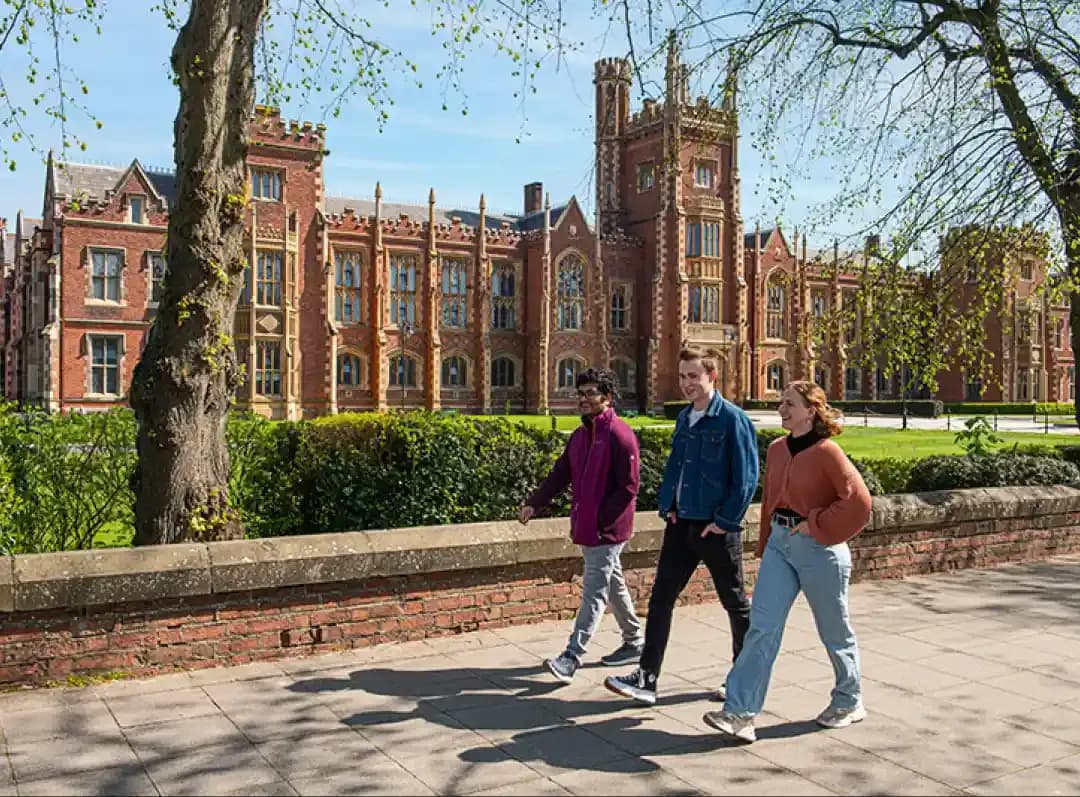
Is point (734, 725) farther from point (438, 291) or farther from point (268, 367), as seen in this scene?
point (438, 291)

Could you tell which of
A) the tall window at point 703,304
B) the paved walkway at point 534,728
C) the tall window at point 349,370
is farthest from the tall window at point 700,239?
the paved walkway at point 534,728

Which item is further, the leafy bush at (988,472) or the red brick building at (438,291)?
the red brick building at (438,291)

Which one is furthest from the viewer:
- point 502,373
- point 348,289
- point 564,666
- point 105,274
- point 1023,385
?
point 1023,385

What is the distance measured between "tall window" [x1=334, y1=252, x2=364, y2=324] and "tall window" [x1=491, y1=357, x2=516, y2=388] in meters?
7.51

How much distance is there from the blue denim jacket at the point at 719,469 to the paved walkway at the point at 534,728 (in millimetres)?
1072

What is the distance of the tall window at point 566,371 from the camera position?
1971 inches

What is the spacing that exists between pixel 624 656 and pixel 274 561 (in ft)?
7.44

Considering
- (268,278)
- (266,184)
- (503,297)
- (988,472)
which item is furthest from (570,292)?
(988,472)

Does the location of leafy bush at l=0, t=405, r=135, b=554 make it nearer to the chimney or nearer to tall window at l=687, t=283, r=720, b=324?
tall window at l=687, t=283, r=720, b=324

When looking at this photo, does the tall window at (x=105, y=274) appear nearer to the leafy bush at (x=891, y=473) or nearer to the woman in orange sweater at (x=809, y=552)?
the leafy bush at (x=891, y=473)

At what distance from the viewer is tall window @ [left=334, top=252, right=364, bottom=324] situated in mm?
45094

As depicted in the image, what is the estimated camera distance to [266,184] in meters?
40.5

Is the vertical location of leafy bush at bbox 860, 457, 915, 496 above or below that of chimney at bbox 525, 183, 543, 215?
below

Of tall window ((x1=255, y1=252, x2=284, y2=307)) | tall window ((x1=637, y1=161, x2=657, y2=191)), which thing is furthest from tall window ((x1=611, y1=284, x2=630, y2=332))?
tall window ((x1=255, y1=252, x2=284, y2=307))
